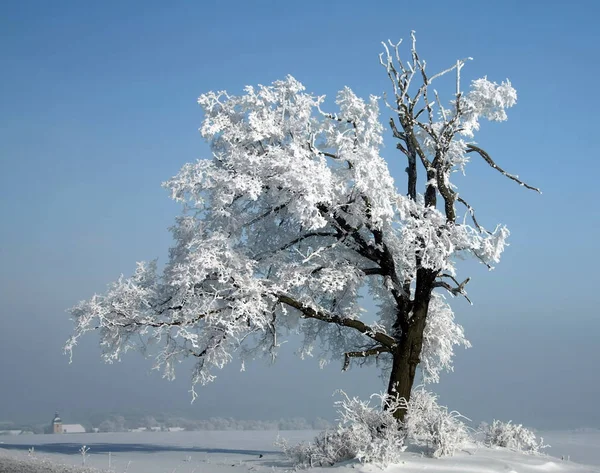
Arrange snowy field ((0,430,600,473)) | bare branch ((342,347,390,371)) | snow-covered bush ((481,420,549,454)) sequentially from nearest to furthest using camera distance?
snowy field ((0,430,600,473)), snow-covered bush ((481,420,549,454)), bare branch ((342,347,390,371))

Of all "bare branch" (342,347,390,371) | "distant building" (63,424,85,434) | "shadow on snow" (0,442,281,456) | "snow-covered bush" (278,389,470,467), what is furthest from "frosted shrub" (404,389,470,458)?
"distant building" (63,424,85,434)

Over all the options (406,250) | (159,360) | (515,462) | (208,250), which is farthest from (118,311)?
(515,462)

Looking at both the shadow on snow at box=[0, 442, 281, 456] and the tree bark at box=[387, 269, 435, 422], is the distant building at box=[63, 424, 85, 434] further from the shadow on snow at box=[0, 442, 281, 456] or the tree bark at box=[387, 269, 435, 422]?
the tree bark at box=[387, 269, 435, 422]

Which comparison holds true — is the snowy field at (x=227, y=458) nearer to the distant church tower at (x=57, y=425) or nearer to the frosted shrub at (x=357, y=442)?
the frosted shrub at (x=357, y=442)

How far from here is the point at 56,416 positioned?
23.6m

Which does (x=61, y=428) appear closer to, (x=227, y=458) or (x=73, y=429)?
(x=73, y=429)

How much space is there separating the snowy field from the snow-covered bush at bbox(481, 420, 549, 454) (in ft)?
1.71

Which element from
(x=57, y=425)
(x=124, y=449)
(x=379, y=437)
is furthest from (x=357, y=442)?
(x=57, y=425)

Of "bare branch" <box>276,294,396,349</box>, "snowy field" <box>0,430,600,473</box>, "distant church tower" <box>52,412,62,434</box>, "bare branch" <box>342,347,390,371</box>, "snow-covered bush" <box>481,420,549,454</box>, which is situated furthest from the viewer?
"distant church tower" <box>52,412,62,434</box>

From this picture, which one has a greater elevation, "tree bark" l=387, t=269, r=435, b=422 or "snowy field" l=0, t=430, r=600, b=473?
"tree bark" l=387, t=269, r=435, b=422

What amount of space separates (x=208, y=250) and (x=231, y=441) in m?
7.81

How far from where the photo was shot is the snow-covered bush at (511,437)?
13.7 m

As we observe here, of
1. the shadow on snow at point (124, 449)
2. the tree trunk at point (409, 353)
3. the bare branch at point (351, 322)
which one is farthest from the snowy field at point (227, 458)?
the bare branch at point (351, 322)

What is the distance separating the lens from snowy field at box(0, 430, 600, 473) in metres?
11.6
